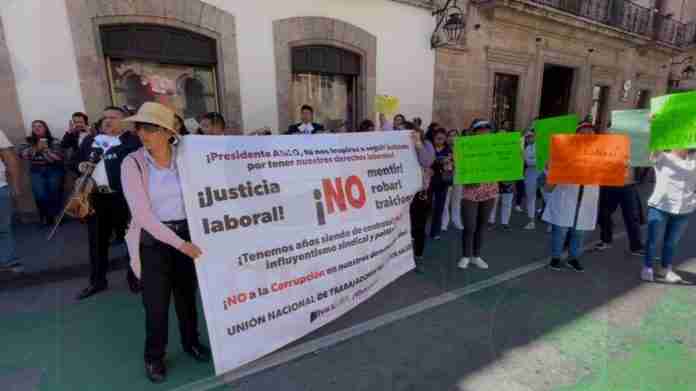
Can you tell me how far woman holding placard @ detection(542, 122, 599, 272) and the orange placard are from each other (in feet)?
0.99

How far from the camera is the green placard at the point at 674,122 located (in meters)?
3.22

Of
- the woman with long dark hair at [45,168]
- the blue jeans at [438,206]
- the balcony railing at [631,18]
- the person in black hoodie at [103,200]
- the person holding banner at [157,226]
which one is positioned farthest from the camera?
the balcony railing at [631,18]

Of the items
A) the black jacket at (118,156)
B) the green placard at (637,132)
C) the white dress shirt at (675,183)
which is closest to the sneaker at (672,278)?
the white dress shirt at (675,183)

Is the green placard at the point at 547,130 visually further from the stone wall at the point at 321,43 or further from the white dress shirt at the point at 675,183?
the stone wall at the point at 321,43

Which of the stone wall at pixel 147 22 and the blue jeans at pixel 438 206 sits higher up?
the stone wall at pixel 147 22

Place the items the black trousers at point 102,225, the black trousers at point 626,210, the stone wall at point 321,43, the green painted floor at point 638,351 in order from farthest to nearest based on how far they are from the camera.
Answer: the stone wall at point 321,43 < the black trousers at point 626,210 < the black trousers at point 102,225 < the green painted floor at point 638,351

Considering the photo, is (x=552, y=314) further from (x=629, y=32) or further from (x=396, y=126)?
(x=629, y=32)

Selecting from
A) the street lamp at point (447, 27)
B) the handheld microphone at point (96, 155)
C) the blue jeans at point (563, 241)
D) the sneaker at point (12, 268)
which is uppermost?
the street lamp at point (447, 27)

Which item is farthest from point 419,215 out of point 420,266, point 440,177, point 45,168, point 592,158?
point 45,168

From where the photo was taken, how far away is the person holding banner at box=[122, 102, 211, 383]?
2053 mm

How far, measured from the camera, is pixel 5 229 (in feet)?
12.5

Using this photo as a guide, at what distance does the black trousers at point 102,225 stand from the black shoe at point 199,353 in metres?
1.71

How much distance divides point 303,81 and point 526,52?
24.5 ft

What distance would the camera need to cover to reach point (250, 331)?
2406 mm
